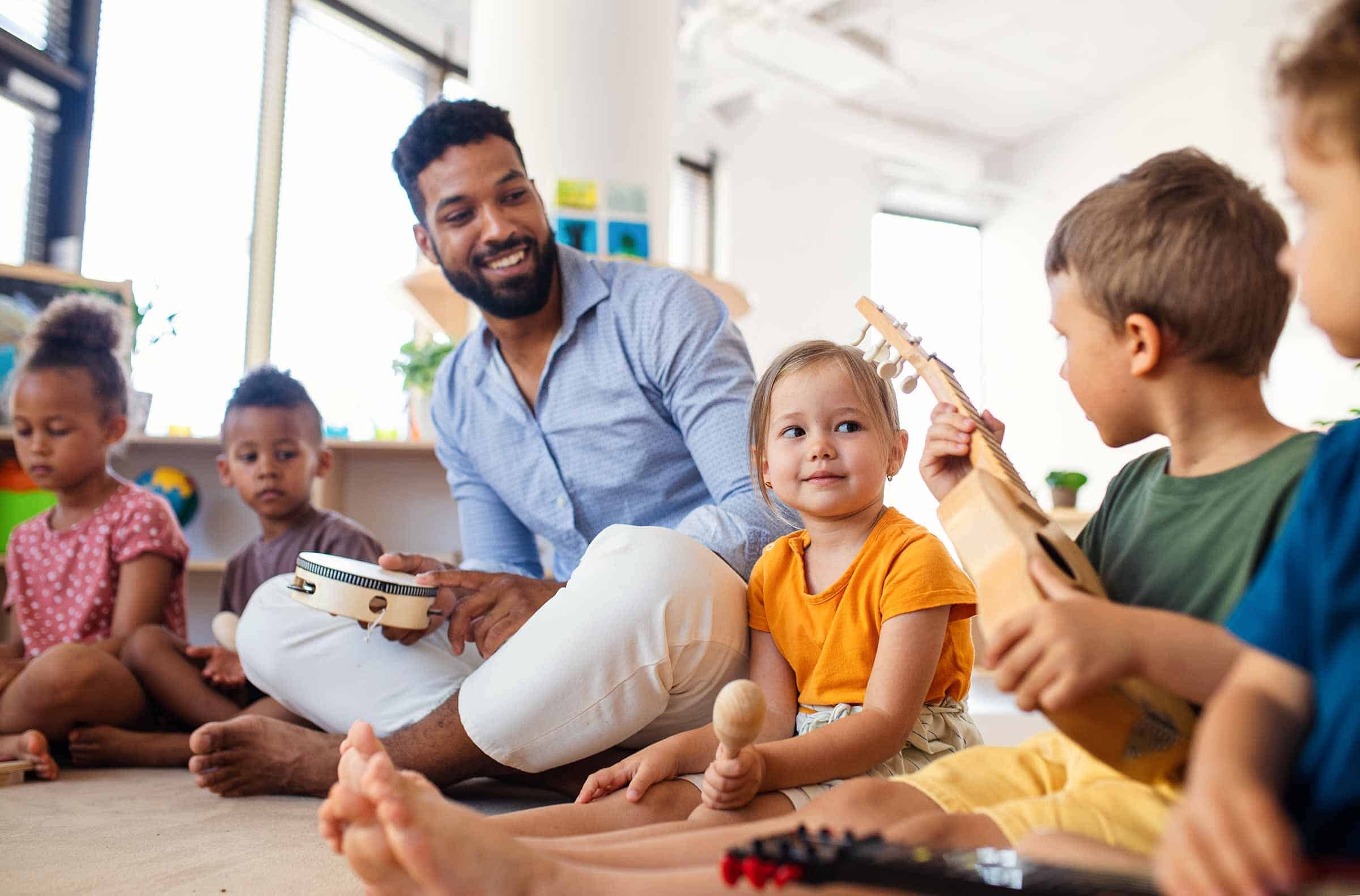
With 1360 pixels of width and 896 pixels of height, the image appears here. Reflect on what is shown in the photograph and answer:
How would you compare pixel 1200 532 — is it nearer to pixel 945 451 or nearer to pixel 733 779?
pixel 945 451

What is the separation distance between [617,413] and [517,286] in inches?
12.3

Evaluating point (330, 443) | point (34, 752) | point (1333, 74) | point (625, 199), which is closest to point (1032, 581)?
point (1333, 74)

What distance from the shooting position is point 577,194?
3.77 m

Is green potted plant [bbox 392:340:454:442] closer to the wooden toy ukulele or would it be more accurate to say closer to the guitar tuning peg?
the guitar tuning peg

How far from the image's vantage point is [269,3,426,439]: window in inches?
199

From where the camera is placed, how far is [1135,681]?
2.57 feet

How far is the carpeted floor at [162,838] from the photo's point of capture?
4.00ft

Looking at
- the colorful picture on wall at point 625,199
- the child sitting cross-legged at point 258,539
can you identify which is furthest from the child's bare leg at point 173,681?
the colorful picture on wall at point 625,199

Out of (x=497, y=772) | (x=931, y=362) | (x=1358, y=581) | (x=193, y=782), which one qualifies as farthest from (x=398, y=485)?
(x=1358, y=581)

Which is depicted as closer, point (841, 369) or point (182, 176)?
point (841, 369)

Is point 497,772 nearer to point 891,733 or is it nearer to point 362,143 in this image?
point 891,733

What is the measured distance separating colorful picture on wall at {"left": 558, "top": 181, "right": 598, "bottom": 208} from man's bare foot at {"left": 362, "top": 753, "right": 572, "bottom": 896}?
3137mm

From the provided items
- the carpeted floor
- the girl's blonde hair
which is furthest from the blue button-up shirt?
the carpeted floor

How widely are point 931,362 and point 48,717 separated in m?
1.73
